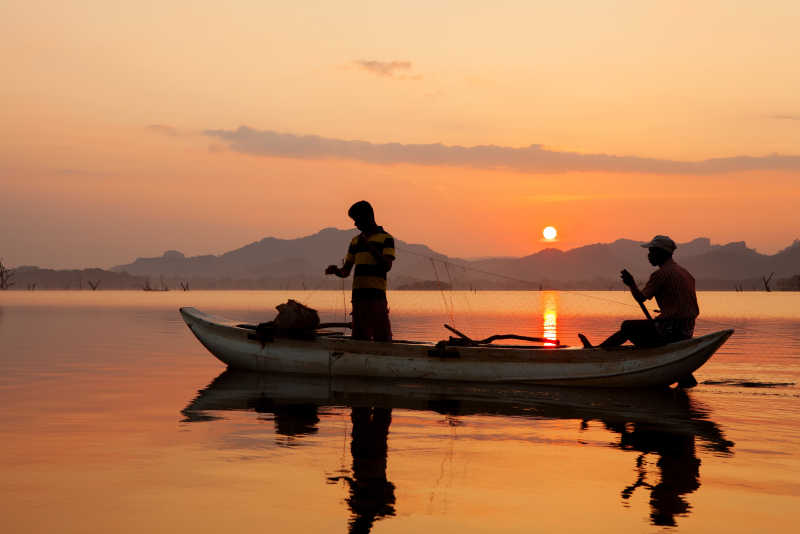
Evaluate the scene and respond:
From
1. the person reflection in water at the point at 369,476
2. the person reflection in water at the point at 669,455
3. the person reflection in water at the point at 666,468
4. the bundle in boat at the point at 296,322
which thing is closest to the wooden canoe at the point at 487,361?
the bundle in boat at the point at 296,322

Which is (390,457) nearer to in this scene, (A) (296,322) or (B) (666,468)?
(B) (666,468)

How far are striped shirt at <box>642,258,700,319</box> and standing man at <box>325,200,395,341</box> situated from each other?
174 inches

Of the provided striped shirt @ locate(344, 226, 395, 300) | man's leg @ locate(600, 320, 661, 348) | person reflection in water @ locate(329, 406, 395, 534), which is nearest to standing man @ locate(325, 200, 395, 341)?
striped shirt @ locate(344, 226, 395, 300)

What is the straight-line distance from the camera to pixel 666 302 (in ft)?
48.4

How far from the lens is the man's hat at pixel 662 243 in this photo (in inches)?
577

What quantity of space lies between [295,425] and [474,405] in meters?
3.33

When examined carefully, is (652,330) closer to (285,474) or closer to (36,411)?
(285,474)

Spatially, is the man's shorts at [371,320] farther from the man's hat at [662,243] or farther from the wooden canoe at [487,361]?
the man's hat at [662,243]

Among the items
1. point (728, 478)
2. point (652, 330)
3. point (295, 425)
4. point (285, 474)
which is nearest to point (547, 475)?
point (728, 478)

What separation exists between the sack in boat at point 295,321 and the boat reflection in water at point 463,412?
2.94 feet

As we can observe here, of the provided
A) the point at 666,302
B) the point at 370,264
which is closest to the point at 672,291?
the point at 666,302

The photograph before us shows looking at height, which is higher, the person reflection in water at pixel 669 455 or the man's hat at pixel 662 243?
the man's hat at pixel 662 243

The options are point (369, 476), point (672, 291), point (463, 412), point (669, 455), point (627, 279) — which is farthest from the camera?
point (672, 291)

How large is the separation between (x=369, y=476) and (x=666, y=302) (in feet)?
26.0
